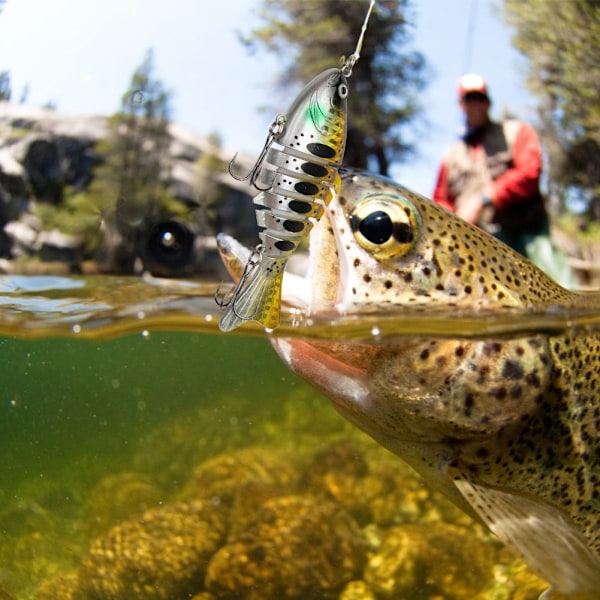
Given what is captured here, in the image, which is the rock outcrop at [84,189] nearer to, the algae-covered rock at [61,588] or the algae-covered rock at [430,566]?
the algae-covered rock at [61,588]

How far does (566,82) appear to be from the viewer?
583 inches

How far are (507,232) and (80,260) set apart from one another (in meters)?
6.75

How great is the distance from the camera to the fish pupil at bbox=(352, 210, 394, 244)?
2.15 meters

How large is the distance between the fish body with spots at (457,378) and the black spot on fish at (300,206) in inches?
19.5

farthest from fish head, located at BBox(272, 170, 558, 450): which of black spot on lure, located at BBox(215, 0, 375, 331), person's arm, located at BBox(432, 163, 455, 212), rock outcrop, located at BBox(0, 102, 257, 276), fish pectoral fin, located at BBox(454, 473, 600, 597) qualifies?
rock outcrop, located at BBox(0, 102, 257, 276)

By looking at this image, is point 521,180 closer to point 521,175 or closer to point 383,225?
point 521,175

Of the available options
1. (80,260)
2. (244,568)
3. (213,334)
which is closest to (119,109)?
(80,260)

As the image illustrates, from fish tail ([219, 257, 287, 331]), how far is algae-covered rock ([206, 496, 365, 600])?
1691 mm

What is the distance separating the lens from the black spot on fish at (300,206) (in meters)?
1.62

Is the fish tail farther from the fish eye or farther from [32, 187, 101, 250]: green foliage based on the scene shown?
[32, 187, 101, 250]: green foliage

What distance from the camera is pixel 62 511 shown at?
3662mm

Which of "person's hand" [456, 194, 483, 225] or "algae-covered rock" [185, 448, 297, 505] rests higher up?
"person's hand" [456, 194, 483, 225]

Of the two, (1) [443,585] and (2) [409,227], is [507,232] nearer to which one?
(1) [443,585]

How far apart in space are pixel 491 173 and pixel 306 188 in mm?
5643
